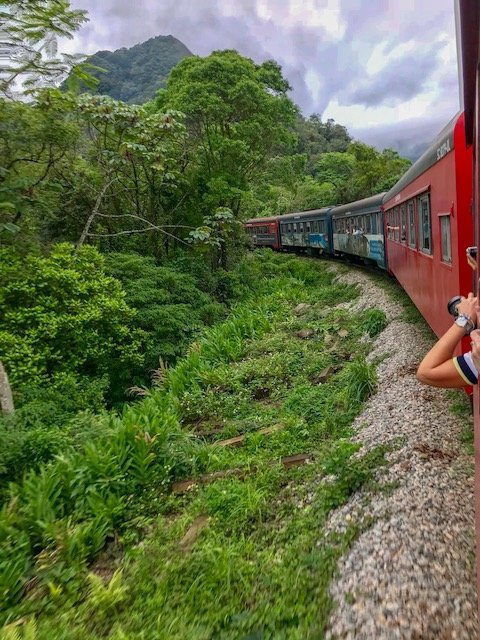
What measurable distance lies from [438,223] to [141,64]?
7111cm

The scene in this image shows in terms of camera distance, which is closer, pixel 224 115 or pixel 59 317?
pixel 59 317

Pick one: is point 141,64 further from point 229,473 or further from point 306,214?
point 229,473

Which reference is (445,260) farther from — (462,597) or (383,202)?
(383,202)

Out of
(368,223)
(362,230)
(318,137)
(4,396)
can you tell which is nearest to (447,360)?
(4,396)

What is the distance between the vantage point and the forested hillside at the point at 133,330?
4453 millimetres

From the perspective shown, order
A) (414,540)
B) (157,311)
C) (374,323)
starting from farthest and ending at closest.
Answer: (157,311) → (374,323) → (414,540)

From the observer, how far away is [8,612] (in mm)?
3623

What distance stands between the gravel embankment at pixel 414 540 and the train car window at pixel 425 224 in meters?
2.09

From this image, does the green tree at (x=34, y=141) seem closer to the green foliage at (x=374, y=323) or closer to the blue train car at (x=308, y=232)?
the green foliage at (x=374, y=323)

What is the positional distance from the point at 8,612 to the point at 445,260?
541cm

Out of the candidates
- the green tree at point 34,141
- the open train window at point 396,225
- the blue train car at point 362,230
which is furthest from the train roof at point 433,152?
the green tree at point 34,141

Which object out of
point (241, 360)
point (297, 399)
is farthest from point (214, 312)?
point (297, 399)

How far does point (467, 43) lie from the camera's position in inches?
53.9

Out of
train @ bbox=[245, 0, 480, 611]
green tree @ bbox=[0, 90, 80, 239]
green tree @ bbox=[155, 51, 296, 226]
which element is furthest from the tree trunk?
green tree @ bbox=[155, 51, 296, 226]
